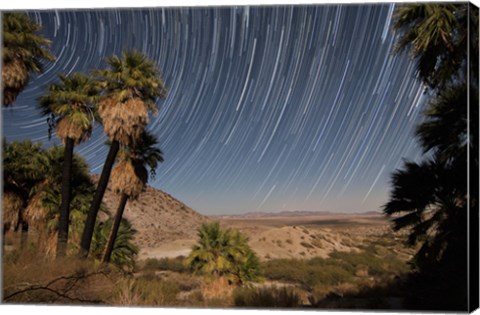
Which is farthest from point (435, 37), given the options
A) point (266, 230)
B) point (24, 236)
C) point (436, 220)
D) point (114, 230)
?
point (24, 236)

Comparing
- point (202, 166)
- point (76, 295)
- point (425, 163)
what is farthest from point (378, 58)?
point (76, 295)

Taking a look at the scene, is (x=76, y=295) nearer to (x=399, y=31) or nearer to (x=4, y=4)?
(x=4, y=4)

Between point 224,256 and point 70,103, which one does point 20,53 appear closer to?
point 70,103

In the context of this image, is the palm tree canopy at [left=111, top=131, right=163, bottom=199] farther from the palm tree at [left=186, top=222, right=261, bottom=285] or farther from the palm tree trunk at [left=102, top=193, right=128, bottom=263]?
the palm tree at [left=186, top=222, right=261, bottom=285]

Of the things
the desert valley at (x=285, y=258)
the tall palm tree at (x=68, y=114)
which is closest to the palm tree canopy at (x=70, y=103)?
the tall palm tree at (x=68, y=114)

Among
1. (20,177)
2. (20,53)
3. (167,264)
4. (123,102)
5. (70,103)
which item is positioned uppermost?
(20,53)

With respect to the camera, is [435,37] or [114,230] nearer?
[435,37]
